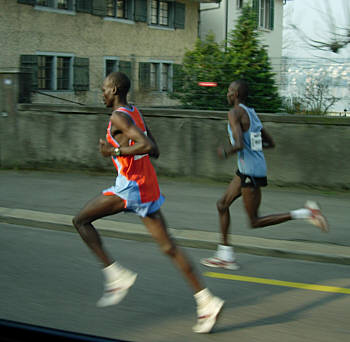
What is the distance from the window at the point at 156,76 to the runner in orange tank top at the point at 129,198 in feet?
21.7

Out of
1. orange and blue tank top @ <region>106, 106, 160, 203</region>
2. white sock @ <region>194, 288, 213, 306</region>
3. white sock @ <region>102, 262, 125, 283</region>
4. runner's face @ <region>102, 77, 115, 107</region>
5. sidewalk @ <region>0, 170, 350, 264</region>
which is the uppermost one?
runner's face @ <region>102, 77, 115, 107</region>

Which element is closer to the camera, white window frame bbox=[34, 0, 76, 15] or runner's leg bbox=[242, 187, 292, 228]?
runner's leg bbox=[242, 187, 292, 228]

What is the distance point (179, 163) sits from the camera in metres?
10.3

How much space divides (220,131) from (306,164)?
161cm

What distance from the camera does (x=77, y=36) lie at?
21.4m

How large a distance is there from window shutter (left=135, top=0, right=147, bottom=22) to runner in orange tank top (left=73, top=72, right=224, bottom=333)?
2042 cm

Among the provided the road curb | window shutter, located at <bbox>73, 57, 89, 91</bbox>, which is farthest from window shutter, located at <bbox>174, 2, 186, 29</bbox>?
the road curb

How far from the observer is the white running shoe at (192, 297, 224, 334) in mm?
3746

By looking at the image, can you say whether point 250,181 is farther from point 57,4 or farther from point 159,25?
point 159,25

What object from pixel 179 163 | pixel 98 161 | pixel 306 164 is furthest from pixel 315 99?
pixel 98 161

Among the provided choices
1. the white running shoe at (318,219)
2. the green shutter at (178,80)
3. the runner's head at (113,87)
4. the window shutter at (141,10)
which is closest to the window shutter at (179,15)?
the window shutter at (141,10)

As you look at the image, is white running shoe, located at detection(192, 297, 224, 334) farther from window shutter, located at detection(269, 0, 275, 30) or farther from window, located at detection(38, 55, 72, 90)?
window shutter, located at detection(269, 0, 275, 30)

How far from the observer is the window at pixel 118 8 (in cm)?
2283

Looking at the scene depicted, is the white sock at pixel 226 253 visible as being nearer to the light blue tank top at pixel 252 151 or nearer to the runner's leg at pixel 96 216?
the light blue tank top at pixel 252 151
